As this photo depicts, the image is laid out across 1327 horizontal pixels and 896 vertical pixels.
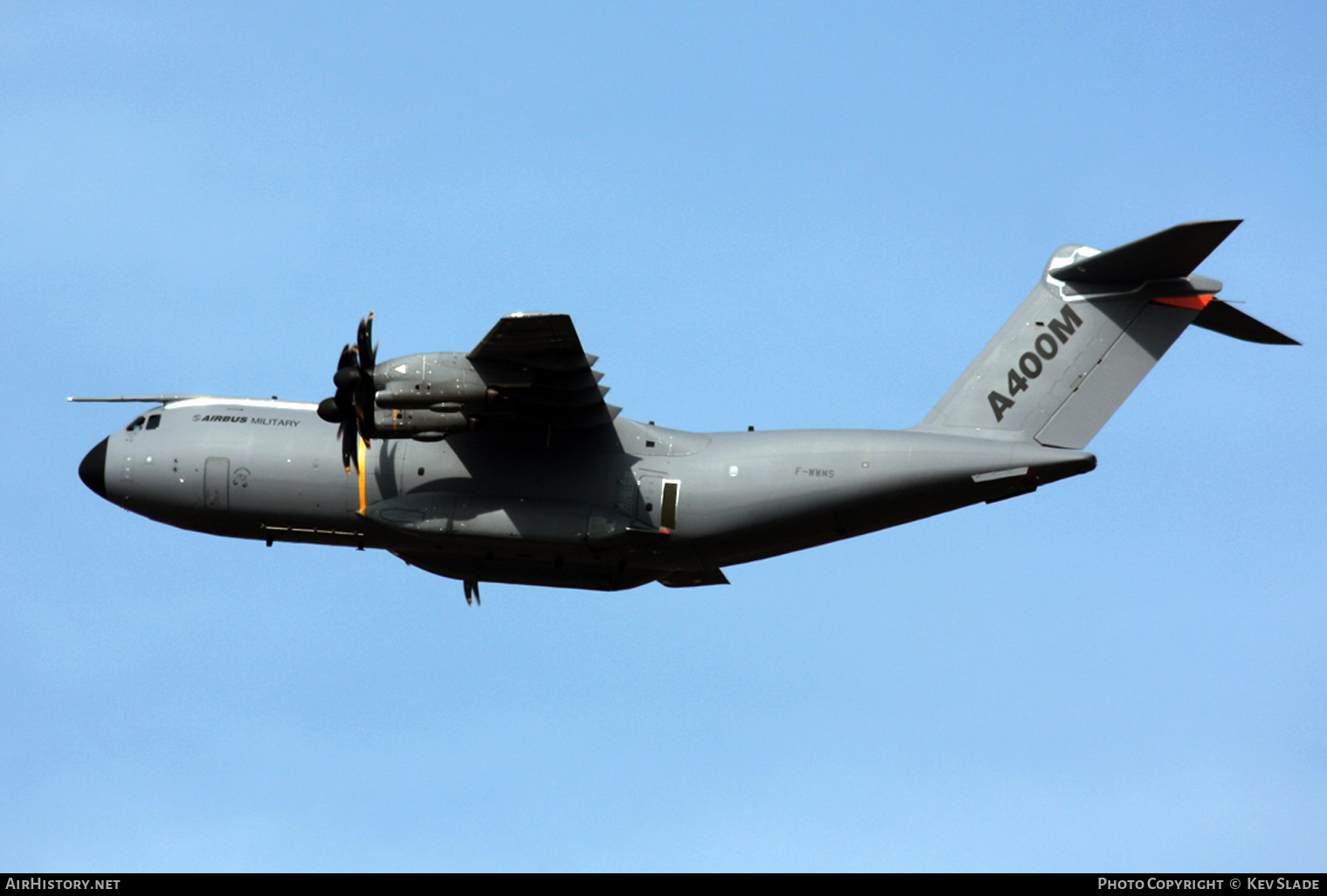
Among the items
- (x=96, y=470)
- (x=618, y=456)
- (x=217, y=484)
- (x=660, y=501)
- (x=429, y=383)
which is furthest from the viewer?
(x=96, y=470)

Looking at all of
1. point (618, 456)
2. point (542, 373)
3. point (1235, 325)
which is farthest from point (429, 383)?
point (1235, 325)

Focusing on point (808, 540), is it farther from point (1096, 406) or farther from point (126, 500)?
point (126, 500)

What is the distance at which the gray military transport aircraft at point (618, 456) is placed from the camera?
18516 millimetres

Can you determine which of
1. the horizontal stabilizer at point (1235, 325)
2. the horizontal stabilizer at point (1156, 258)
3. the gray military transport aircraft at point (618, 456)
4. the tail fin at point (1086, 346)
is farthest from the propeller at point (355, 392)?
the horizontal stabilizer at point (1235, 325)

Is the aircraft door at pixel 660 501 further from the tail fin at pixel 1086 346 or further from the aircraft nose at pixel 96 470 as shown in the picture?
the aircraft nose at pixel 96 470

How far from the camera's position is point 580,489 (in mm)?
19156

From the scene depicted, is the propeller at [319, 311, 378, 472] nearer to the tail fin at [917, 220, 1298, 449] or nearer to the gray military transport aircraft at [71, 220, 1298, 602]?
the gray military transport aircraft at [71, 220, 1298, 602]

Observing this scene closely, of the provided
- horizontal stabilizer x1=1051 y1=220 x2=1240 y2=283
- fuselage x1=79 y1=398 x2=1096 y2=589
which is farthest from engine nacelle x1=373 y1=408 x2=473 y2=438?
horizontal stabilizer x1=1051 y1=220 x2=1240 y2=283

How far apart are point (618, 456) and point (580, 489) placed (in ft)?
1.97

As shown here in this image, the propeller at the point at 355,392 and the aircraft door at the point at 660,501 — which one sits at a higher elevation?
the propeller at the point at 355,392

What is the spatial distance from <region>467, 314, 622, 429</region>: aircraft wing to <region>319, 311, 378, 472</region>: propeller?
1.27 metres

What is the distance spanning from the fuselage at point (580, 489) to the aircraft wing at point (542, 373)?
0.37 metres

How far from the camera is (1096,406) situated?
19344 mm

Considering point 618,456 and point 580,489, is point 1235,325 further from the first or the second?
point 580,489
